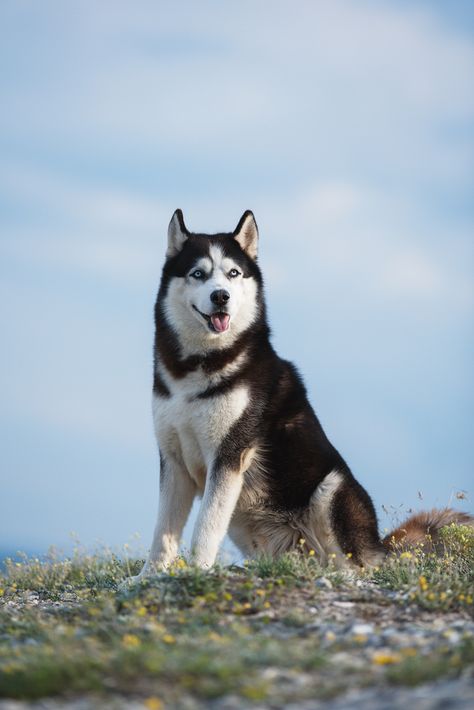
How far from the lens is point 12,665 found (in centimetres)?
442

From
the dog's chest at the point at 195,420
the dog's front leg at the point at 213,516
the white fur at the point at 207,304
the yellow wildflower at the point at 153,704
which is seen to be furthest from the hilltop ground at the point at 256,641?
the white fur at the point at 207,304

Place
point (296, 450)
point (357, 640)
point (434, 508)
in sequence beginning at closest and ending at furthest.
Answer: point (357, 640), point (296, 450), point (434, 508)

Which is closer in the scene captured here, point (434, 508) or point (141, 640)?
point (141, 640)

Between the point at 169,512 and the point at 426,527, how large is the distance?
3.10 m

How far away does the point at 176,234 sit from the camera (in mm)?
8219

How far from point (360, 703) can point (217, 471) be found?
3.84 metres

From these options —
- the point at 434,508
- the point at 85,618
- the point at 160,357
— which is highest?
the point at 160,357

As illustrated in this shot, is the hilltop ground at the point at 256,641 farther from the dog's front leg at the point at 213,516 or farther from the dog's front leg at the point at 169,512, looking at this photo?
the dog's front leg at the point at 169,512

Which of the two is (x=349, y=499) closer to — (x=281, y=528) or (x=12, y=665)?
(x=281, y=528)

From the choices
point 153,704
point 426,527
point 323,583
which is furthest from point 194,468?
point 153,704

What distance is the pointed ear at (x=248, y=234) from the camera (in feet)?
27.1

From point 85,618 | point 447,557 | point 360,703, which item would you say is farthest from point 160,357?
point 360,703

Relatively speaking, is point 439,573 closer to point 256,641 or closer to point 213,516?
point 213,516

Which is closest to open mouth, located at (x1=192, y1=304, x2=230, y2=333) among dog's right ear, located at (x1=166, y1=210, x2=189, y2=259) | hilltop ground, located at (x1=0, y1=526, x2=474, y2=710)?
dog's right ear, located at (x1=166, y1=210, x2=189, y2=259)
